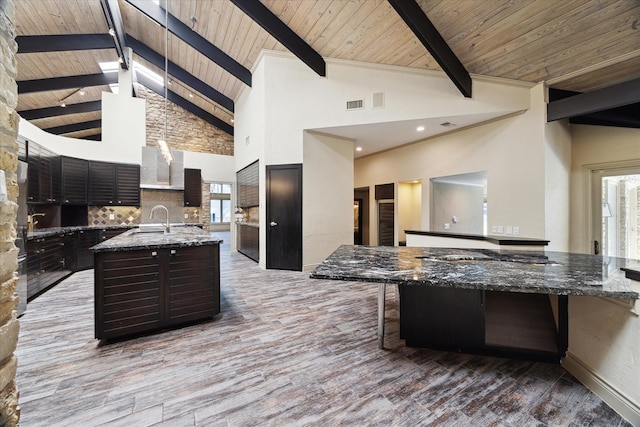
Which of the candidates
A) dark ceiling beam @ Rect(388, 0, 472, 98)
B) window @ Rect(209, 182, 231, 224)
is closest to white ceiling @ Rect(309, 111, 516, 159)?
dark ceiling beam @ Rect(388, 0, 472, 98)

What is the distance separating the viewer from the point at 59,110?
25.7 feet

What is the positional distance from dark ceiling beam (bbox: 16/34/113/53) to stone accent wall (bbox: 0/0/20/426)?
5.62 m

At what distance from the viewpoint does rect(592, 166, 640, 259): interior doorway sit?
4.31 m

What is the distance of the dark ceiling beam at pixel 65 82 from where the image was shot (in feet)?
19.2

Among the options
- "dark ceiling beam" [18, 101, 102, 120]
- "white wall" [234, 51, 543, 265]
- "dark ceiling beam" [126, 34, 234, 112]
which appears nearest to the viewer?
"white wall" [234, 51, 543, 265]

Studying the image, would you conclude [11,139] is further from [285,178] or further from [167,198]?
[167,198]

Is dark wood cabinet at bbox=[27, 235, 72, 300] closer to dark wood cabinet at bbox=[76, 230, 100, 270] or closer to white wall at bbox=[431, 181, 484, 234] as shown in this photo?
dark wood cabinet at bbox=[76, 230, 100, 270]

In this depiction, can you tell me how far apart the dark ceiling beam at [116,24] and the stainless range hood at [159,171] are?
237cm

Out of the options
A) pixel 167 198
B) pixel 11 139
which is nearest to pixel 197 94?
pixel 167 198

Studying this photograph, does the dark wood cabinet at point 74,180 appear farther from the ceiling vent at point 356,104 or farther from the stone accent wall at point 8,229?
the ceiling vent at point 356,104

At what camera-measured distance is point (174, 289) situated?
2.78m

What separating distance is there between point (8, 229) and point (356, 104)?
475cm

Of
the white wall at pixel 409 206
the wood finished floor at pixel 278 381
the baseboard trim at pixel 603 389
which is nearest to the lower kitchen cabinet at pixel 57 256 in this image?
the wood finished floor at pixel 278 381

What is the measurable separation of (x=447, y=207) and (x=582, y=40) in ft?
11.7
